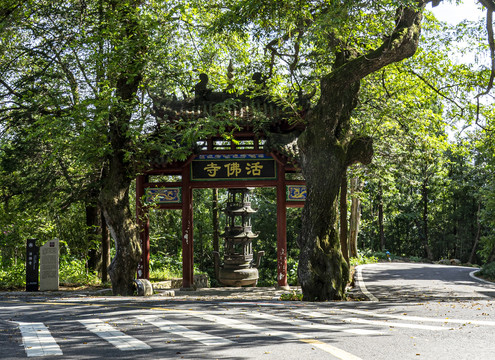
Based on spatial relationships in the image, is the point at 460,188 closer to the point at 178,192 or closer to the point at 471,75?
the point at 471,75

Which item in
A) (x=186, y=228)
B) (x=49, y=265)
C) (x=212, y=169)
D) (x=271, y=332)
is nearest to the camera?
(x=271, y=332)

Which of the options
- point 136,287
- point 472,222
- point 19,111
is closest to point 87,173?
point 19,111

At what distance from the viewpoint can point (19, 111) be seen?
14.9m

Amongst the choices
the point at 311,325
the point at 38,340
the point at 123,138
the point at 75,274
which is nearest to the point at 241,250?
the point at 75,274

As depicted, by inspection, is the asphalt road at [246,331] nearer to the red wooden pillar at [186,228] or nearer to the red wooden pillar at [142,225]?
the red wooden pillar at [142,225]

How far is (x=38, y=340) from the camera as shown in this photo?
5.45m

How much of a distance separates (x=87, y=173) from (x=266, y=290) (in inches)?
283

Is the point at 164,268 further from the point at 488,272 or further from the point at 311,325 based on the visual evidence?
the point at 311,325

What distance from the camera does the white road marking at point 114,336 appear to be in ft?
16.8

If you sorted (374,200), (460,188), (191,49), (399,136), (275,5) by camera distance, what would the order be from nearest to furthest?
(275,5) < (399,136) < (191,49) < (460,188) < (374,200)

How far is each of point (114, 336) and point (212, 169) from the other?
10184 millimetres

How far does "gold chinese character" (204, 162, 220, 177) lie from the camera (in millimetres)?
15602

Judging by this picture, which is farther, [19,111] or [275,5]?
[19,111]

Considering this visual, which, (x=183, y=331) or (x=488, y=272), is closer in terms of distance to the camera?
(x=183, y=331)
